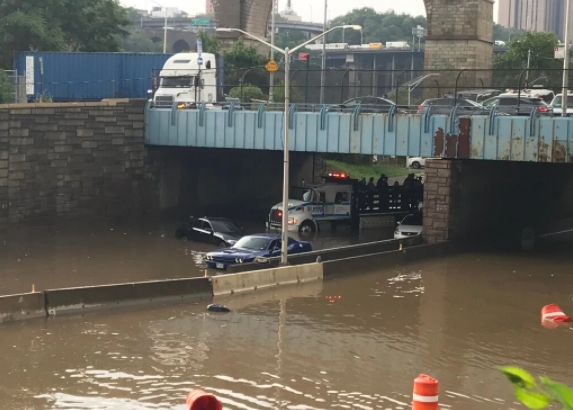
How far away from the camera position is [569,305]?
23.7 meters

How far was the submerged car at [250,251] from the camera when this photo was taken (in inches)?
1059

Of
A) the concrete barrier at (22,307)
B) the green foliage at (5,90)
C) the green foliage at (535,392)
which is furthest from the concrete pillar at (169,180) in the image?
the green foliage at (535,392)

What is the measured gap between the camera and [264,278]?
2411 centimetres

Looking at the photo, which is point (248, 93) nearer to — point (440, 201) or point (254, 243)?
point (440, 201)

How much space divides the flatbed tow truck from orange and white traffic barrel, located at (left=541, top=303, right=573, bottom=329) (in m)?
17.0

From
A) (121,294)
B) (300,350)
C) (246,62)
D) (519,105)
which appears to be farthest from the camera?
(246,62)

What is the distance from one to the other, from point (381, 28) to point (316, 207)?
15202cm

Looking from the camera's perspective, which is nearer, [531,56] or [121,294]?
[121,294]

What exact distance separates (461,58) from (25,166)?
2843 centimetres

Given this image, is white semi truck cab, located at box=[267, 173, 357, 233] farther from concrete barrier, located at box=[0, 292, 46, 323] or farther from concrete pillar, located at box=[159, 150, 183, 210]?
concrete barrier, located at box=[0, 292, 46, 323]

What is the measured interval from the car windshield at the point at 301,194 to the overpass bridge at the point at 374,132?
3.46 meters

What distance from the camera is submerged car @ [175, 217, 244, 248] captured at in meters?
33.6

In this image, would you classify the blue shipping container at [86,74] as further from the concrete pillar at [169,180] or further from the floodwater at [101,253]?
the floodwater at [101,253]

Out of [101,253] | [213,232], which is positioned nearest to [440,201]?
[213,232]
